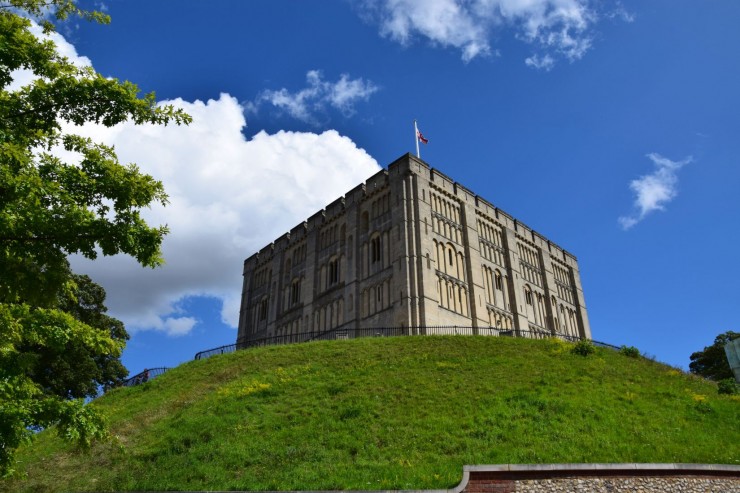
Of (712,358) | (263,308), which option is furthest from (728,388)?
(263,308)

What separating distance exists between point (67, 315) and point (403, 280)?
107 ft

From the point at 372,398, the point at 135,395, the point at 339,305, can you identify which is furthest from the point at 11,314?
the point at 339,305

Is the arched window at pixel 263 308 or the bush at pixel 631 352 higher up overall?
the arched window at pixel 263 308

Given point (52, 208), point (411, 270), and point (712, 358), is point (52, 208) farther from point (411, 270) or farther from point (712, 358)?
point (712, 358)

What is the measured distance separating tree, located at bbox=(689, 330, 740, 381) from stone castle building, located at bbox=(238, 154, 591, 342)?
400 inches

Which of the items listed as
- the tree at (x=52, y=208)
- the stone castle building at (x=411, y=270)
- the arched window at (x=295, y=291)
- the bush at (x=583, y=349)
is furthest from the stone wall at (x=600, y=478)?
the arched window at (x=295, y=291)

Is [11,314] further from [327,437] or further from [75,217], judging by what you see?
[327,437]

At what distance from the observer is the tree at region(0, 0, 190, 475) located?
9508mm

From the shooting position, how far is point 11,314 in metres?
9.85

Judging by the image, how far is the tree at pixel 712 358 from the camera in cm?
5272

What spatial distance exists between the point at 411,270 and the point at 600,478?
94.0 feet

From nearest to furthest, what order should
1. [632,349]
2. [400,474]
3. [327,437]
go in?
[400,474] < [327,437] < [632,349]

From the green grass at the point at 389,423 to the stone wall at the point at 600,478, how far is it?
711 mm

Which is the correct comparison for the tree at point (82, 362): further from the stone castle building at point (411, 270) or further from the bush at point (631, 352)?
the bush at point (631, 352)
